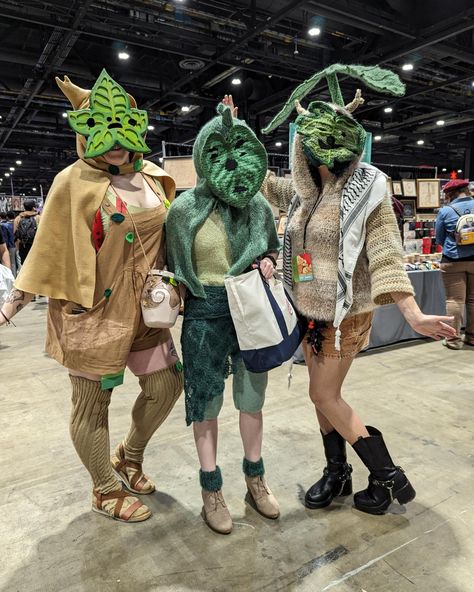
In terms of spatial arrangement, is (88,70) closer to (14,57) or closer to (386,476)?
(14,57)

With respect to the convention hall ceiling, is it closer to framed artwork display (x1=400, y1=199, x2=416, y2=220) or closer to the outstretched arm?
framed artwork display (x1=400, y1=199, x2=416, y2=220)

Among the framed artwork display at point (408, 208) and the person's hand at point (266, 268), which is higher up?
the framed artwork display at point (408, 208)

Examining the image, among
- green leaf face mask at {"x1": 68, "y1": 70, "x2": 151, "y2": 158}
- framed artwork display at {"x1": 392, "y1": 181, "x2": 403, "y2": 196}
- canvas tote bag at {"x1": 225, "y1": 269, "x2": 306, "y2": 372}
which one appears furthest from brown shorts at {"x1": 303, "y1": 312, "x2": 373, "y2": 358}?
framed artwork display at {"x1": 392, "y1": 181, "x2": 403, "y2": 196}

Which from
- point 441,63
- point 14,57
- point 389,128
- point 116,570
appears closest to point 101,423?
point 116,570

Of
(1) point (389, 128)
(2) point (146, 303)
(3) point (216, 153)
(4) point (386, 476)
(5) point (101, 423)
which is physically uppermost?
(1) point (389, 128)

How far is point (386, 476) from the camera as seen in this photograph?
1.63m

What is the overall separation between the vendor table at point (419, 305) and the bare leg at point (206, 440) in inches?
101

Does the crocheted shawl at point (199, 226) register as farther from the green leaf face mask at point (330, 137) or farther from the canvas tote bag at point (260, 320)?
the green leaf face mask at point (330, 137)

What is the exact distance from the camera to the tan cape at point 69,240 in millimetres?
1417

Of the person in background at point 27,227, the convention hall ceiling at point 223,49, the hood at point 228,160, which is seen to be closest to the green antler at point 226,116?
the hood at point 228,160

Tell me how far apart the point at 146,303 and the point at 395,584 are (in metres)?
1.16

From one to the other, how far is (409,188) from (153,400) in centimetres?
432

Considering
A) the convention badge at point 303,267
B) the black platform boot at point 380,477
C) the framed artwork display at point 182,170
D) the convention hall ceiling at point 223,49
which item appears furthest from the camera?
the convention hall ceiling at point 223,49

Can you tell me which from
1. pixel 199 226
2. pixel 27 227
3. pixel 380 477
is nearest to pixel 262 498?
pixel 380 477
